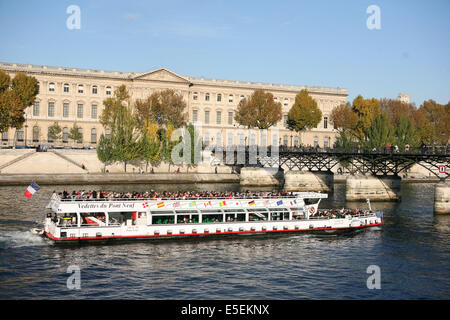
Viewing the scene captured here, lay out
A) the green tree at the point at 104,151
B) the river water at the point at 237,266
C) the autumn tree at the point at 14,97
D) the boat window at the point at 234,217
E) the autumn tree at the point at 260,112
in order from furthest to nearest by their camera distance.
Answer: the autumn tree at the point at 260,112
the green tree at the point at 104,151
the autumn tree at the point at 14,97
the boat window at the point at 234,217
the river water at the point at 237,266

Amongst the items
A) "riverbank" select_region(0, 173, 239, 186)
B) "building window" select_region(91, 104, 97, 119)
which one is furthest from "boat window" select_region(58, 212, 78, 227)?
"building window" select_region(91, 104, 97, 119)

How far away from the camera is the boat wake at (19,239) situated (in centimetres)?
4162

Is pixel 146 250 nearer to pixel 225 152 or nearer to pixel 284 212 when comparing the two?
pixel 284 212

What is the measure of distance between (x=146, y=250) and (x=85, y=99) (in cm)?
10030

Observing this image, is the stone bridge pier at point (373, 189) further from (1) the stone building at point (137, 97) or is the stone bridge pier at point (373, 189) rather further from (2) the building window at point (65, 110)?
(2) the building window at point (65, 110)

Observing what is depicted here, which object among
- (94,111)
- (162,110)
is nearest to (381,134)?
(162,110)

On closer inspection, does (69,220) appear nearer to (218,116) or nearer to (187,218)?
(187,218)

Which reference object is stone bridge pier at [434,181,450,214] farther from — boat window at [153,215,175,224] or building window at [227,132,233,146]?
building window at [227,132,233,146]

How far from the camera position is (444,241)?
156 feet

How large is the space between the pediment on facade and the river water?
8792 cm

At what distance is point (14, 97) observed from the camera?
9750cm

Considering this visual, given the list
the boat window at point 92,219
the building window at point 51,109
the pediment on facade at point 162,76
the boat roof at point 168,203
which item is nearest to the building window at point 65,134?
the building window at point 51,109

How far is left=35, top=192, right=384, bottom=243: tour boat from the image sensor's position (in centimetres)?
4394

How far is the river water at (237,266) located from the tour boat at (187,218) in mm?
1180
